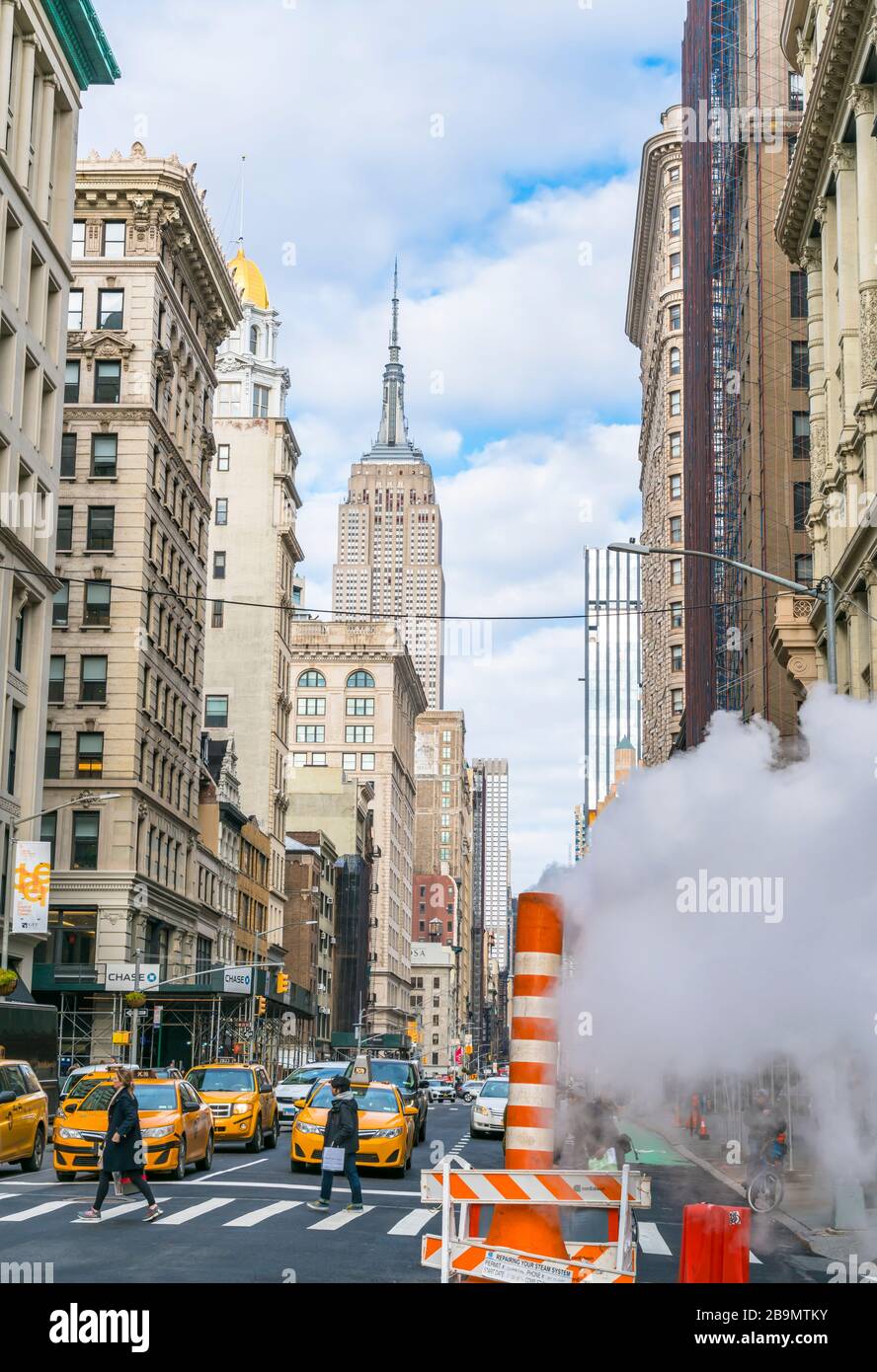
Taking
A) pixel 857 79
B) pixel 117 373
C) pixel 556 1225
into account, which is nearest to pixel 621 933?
pixel 556 1225

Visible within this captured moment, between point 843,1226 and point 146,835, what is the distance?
152 feet

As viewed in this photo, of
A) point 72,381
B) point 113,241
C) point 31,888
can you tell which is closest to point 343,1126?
point 31,888

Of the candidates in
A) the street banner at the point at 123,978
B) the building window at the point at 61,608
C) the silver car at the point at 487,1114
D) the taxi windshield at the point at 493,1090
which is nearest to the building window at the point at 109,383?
the building window at the point at 61,608

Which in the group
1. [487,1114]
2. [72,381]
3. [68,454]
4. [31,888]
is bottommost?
[487,1114]

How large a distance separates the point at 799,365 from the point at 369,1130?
35.5 meters

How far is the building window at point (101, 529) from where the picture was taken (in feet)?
204

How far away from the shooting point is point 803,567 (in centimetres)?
5331

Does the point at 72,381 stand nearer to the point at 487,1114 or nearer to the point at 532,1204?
the point at 487,1114

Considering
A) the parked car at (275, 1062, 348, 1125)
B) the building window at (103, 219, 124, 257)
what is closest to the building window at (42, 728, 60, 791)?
the parked car at (275, 1062, 348, 1125)

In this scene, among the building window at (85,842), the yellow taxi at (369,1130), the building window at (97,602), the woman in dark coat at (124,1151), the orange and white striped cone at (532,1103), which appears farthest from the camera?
the building window at (97,602)

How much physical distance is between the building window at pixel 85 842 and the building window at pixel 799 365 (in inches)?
1156

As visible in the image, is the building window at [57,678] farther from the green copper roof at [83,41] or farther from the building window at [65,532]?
the green copper roof at [83,41]
